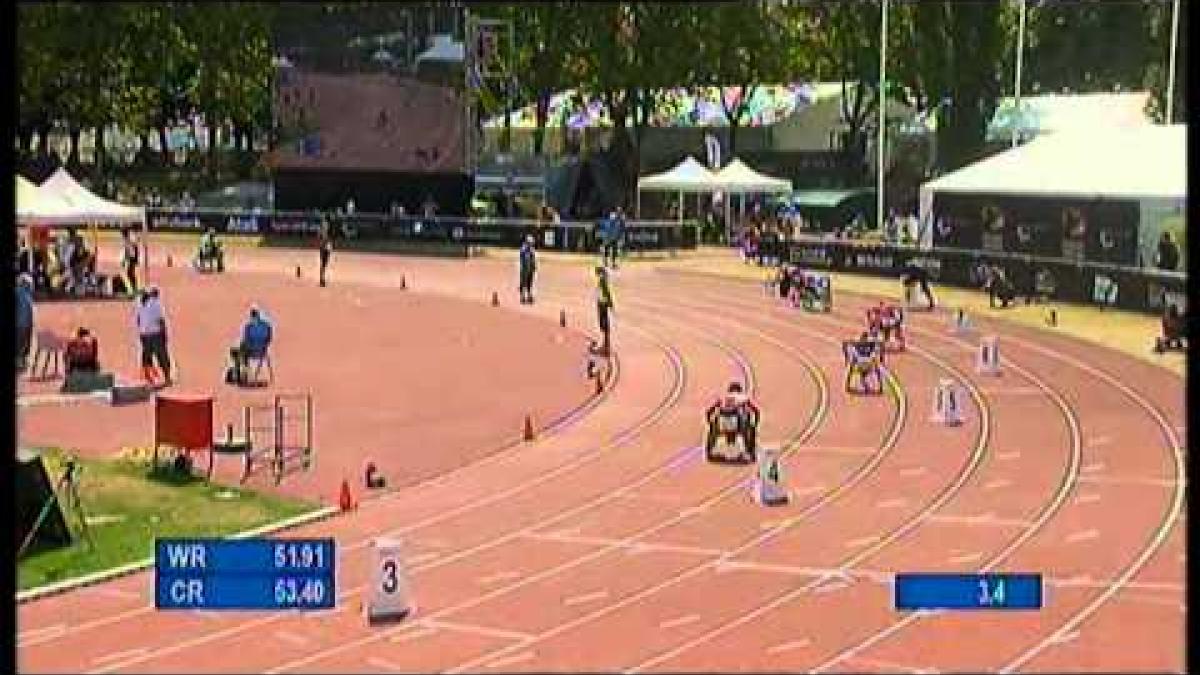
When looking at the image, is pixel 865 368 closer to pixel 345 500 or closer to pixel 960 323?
pixel 960 323

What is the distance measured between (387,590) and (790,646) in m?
2.51

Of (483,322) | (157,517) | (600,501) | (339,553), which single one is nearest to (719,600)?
(339,553)

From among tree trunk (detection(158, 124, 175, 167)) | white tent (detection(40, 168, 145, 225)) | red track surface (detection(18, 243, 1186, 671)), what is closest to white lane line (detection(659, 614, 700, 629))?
red track surface (detection(18, 243, 1186, 671))

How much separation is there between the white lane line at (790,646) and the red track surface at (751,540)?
0.09ft

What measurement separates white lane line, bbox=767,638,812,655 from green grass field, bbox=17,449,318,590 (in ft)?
15.4

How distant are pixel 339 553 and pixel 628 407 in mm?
8968

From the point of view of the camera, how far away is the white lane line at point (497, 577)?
12625 mm

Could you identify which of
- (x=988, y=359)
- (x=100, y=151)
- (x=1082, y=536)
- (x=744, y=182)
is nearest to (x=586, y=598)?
(x=1082, y=536)

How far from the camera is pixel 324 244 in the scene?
115 feet

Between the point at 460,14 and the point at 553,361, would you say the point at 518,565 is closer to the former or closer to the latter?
the point at 460,14

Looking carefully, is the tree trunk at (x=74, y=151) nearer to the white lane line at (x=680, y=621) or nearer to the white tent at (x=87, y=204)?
the white tent at (x=87, y=204)

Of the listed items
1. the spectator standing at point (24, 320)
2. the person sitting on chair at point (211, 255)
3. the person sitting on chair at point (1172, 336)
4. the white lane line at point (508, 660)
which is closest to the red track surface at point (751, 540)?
the white lane line at point (508, 660)

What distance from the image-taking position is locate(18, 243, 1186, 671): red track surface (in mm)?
10609

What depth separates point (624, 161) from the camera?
54781 millimetres
